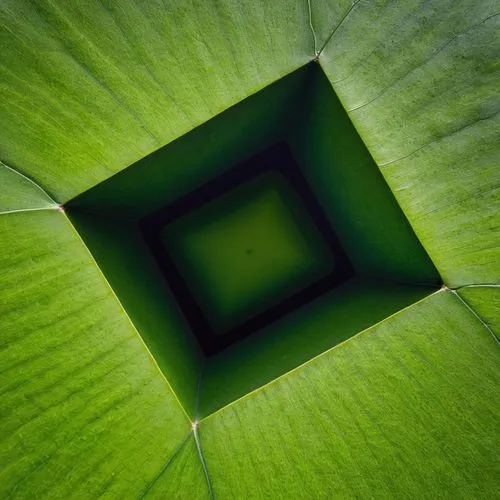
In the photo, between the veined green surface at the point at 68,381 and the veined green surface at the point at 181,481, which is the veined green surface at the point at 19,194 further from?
the veined green surface at the point at 181,481

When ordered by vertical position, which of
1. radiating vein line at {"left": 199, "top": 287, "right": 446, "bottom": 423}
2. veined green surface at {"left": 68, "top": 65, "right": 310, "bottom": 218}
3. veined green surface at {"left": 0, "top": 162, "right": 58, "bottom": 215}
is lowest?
radiating vein line at {"left": 199, "top": 287, "right": 446, "bottom": 423}

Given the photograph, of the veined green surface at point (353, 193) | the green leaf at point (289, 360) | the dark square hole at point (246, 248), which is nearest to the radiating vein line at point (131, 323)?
the green leaf at point (289, 360)

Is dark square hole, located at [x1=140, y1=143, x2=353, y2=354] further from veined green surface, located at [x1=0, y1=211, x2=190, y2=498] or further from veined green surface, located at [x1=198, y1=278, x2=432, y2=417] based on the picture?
veined green surface, located at [x1=0, y1=211, x2=190, y2=498]

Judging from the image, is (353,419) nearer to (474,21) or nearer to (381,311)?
(381,311)

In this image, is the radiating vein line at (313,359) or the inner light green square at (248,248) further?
the inner light green square at (248,248)

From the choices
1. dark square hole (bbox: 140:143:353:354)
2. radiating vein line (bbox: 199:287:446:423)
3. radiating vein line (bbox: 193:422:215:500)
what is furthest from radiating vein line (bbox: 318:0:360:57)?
radiating vein line (bbox: 193:422:215:500)

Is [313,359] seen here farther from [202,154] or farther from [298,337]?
[202,154]

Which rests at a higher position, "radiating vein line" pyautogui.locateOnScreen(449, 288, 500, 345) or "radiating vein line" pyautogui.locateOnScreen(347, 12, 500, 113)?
"radiating vein line" pyautogui.locateOnScreen(347, 12, 500, 113)
